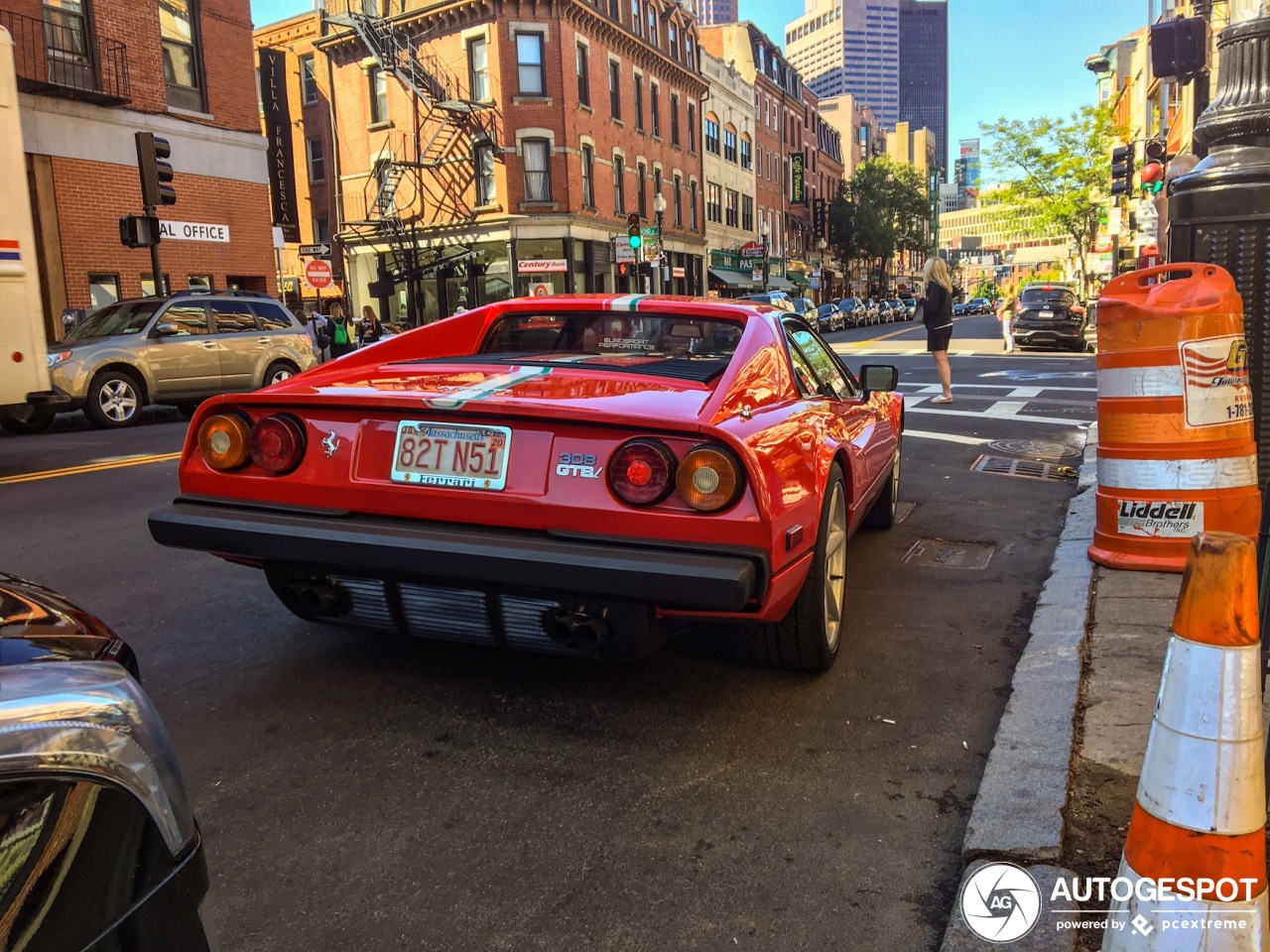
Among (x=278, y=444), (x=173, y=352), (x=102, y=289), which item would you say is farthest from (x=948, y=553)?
(x=102, y=289)

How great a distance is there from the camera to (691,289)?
47438mm

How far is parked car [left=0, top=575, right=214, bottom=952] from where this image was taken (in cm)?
111

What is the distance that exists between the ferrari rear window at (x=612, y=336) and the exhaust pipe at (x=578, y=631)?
4.58 ft

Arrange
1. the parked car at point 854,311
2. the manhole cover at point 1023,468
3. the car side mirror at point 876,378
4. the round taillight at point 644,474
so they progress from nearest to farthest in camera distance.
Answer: the round taillight at point 644,474, the car side mirror at point 876,378, the manhole cover at point 1023,468, the parked car at point 854,311

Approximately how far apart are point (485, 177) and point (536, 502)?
110 ft

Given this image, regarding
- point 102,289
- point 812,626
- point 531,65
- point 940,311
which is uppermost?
point 531,65

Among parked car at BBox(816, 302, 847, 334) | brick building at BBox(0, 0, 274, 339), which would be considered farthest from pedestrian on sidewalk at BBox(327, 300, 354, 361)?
parked car at BBox(816, 302, 847, 334)

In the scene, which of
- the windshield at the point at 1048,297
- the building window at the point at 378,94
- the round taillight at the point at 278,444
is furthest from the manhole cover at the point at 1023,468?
the building window at the point at 378,94

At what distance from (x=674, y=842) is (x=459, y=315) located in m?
3.07

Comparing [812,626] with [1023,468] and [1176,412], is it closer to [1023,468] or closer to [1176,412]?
[1176,412]

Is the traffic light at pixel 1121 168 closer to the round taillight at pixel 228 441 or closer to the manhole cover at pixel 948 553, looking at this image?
the manhole cover at pixel 948 553

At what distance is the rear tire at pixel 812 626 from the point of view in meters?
3.38

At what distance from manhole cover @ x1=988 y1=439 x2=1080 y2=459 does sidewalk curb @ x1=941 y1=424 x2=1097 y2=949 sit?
4.23m

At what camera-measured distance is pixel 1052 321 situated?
74.8 ft
